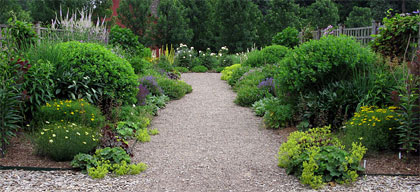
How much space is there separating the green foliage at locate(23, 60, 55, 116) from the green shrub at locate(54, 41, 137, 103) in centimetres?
31

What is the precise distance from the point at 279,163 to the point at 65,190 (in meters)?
2.52

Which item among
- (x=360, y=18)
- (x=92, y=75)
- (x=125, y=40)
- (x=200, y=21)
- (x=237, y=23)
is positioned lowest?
(x=92, y=75)

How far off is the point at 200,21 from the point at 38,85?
19.1 m

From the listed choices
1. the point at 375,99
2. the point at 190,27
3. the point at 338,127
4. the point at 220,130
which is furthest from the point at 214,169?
the point at 190,27

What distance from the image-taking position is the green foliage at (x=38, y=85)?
5441 mm

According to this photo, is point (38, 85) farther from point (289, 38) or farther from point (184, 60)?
point (184, 60)

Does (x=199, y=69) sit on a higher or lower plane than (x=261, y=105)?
higher

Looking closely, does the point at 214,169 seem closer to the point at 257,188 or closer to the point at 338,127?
the point at 257,188

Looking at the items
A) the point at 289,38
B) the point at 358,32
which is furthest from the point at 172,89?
the point at 289,38

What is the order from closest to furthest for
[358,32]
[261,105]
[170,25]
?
[261,105] → [358,32] → [170,25]

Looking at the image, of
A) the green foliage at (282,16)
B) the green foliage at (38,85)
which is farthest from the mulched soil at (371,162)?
the green foliage at (282,16)

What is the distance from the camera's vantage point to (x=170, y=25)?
69.1ft

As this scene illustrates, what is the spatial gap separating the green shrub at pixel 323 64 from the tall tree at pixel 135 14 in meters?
16.2

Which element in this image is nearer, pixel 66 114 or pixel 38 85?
pixel 66 114
